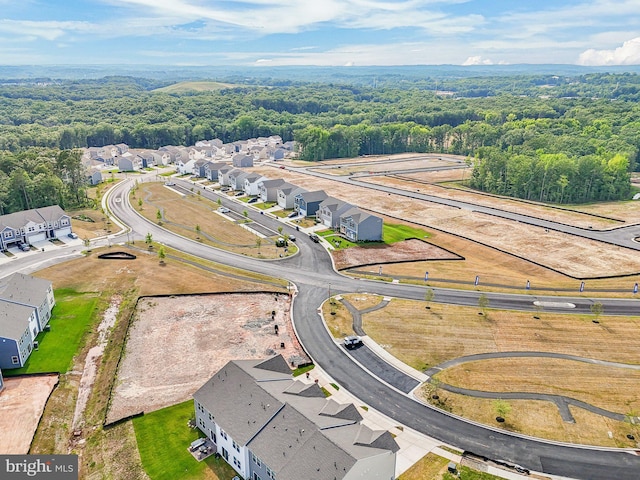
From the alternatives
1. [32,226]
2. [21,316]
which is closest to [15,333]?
[21,316]

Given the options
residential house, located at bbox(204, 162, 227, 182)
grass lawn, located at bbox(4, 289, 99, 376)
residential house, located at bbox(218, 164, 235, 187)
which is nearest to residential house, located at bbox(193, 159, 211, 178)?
residential house, located at bbox(204, 162, 227, 182)

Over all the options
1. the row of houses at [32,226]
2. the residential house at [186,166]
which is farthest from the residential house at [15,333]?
the residential house at [186,166]

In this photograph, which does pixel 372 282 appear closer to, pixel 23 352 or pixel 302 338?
pixel 302 338

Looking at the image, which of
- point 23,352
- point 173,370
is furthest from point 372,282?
point 23,352

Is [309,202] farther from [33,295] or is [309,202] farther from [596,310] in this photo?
[596,310]

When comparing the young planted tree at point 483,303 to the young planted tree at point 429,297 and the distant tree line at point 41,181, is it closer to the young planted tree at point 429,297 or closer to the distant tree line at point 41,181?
the young planted tree at point 429,297

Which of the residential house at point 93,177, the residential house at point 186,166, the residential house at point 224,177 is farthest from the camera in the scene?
the residential house at point 186,166
